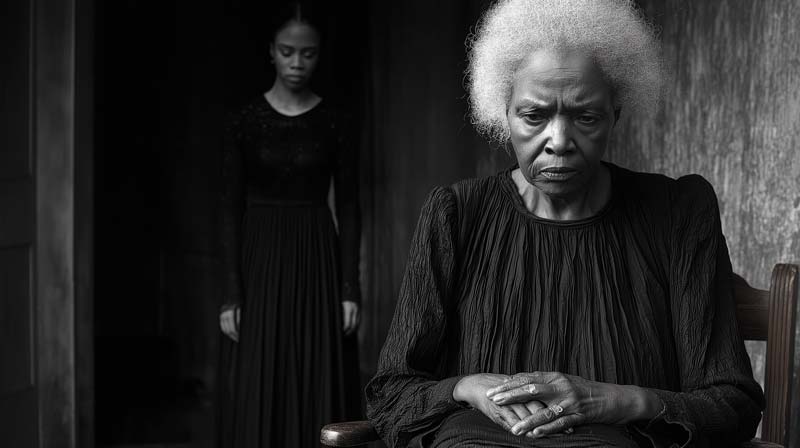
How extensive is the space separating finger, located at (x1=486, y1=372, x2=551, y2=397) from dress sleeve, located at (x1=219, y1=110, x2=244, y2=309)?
7.37 feet

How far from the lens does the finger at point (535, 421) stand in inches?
83.8

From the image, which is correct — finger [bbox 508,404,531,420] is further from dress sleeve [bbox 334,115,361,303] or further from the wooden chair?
dress sleeve [bbox 334,115,361,303]

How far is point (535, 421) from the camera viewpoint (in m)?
2.13

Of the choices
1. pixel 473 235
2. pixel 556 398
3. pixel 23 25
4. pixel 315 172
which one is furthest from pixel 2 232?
pixel 556 398

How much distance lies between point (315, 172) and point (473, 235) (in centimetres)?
183

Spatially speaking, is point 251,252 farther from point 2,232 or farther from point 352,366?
point 2,232

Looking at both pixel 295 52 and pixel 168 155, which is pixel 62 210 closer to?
pixel 295 52

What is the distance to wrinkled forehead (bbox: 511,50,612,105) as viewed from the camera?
2.34 metres

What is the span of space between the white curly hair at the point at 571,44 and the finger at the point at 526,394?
72 cm

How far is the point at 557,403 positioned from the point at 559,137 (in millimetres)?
588

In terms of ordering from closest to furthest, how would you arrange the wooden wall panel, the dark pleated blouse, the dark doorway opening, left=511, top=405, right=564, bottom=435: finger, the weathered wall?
left=511, top=405, right=564, bottom=435: finger → the weathered wall → the dark pleated blouse → the wooden wall panel → the dark doorway opening

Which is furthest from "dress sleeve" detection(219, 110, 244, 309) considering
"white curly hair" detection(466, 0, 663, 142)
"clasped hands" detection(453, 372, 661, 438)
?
"clasped hands" detection(453, 372, 661, 438)

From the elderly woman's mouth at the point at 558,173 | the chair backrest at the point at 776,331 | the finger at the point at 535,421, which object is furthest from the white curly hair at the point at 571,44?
the finger at the point at 535,421

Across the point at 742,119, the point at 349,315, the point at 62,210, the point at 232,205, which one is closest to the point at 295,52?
the point at 232,205
